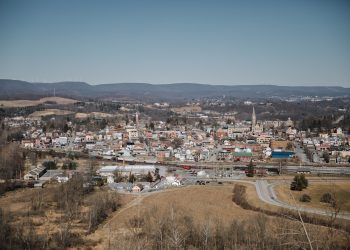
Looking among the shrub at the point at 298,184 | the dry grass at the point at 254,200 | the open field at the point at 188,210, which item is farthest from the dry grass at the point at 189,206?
the shrub at the point at 298,184

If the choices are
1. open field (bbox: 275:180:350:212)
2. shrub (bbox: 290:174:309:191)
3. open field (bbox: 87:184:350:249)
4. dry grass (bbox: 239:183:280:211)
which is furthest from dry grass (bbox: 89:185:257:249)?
shrub (bbox: 290:174:309:191)

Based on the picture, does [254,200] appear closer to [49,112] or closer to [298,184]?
[298,184]

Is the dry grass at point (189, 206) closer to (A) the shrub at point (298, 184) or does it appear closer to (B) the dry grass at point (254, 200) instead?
(B) the dry grass at point (254, 200)

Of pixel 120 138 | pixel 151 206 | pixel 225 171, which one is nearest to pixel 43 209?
pixel 151 206

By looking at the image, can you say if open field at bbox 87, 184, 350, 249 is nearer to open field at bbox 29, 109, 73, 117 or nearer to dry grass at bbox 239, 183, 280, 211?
dry grass at bbox 239, 183, 280, 211

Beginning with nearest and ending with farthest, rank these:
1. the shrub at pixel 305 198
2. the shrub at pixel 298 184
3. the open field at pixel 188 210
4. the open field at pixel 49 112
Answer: the open field at pixel 188 210
the shrub at pixel 305 198
the shrub at pixel 298 184
the open field at pixel 49 112

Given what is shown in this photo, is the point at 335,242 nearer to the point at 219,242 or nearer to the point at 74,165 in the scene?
the point at 219,242

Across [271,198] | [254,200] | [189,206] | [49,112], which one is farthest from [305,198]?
[49,112]

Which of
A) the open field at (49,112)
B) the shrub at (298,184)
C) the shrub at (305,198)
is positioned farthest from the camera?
the open field at (49,112)
